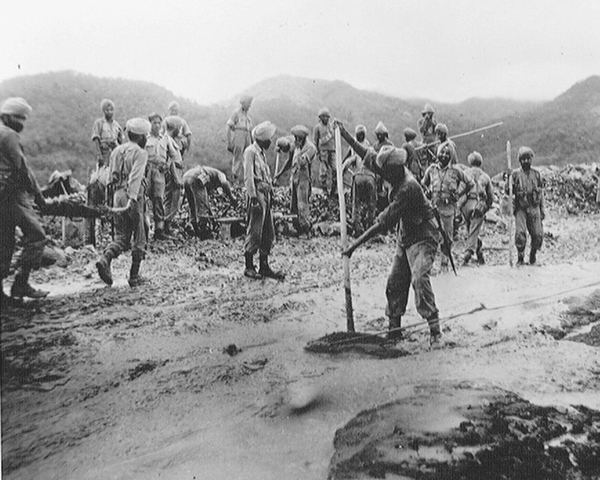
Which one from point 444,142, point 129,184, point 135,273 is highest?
point 444,142

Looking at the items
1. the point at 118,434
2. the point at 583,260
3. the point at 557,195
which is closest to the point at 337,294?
the point at 118,434

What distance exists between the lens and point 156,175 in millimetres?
3410

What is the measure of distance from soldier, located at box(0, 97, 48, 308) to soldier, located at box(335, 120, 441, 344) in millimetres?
1720

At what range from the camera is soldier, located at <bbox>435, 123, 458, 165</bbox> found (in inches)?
143

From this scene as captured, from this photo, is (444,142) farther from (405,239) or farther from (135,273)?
(135,273)

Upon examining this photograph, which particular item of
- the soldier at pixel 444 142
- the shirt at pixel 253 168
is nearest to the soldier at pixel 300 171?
the shirt at pixel 253 168

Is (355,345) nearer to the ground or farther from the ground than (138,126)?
nearer to the ground

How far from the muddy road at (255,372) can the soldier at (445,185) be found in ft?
2.12

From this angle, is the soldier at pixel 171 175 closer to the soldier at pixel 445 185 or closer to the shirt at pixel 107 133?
the shirt at pixel 107 133

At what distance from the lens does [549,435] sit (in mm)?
2309

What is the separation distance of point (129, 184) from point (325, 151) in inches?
98.9

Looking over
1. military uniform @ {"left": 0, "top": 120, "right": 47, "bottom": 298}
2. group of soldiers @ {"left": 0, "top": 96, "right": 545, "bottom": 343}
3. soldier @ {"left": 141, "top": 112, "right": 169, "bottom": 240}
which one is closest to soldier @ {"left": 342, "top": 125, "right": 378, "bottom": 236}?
group of soldiers @ {"left": 0, "top": 96, "right": 545, "bottom": 343}

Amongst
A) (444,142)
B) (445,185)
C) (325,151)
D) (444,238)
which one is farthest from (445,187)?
(325,151)

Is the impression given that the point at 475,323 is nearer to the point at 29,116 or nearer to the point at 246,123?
the point at 246,123
